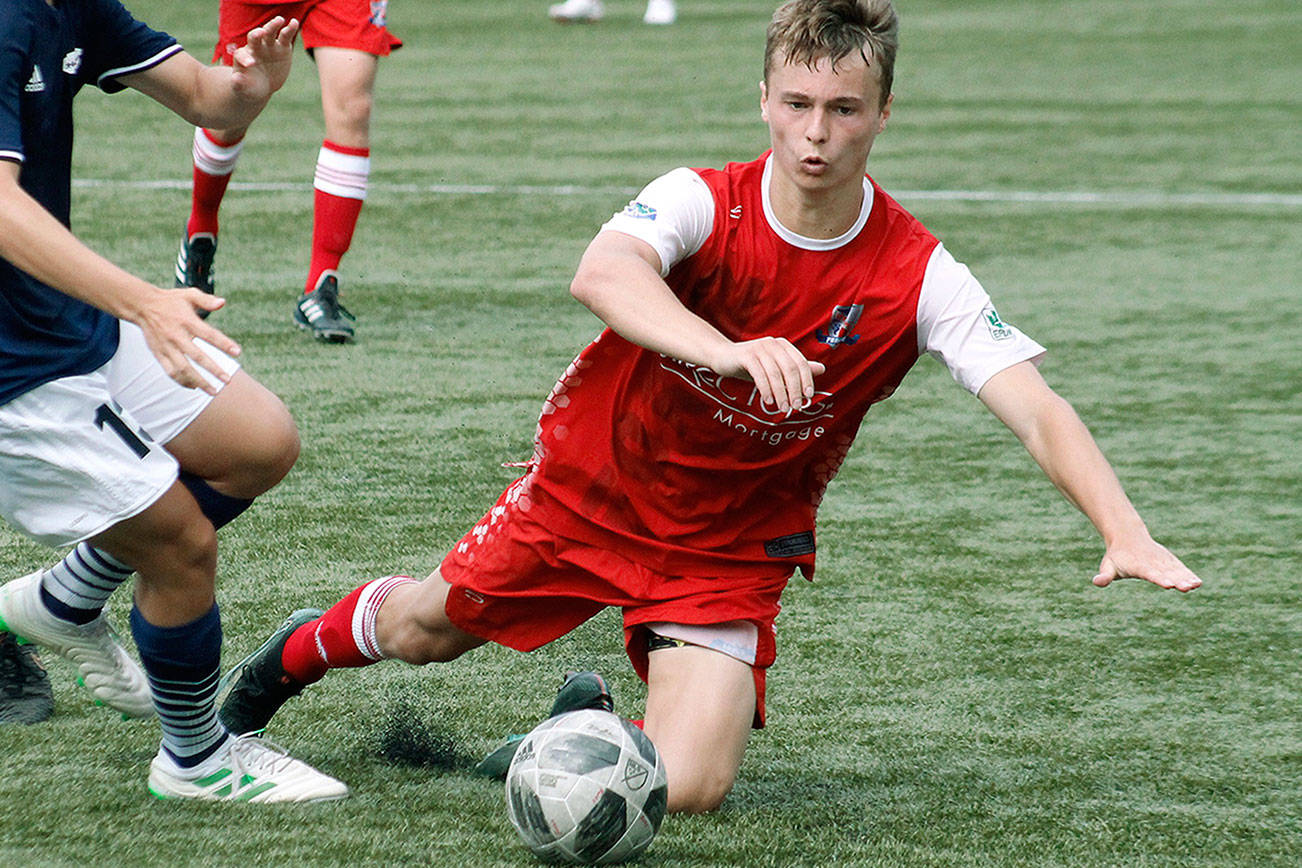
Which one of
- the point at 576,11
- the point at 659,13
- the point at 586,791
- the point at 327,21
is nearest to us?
the point at 586,791

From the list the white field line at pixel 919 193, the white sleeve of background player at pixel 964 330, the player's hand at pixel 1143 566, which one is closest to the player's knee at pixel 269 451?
the white sleeve of background player at pixel 964 330

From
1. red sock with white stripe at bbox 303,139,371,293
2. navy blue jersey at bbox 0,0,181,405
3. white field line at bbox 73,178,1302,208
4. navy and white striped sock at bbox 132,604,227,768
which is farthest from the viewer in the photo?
white field line at bbox 73,178,1302,208

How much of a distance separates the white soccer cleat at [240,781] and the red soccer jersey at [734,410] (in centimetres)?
67

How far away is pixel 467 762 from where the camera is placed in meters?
Answer: 3.55

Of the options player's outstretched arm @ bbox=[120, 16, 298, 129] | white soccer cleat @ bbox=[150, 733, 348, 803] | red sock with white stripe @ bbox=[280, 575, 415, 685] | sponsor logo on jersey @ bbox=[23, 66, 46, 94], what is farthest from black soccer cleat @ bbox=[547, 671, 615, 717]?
sponsor logo on jersey @ bbox=[23, 66, 46, 94]

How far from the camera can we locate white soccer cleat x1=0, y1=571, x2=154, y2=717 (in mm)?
3645

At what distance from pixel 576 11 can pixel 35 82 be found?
14.6m

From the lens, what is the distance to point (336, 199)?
6.76 metres

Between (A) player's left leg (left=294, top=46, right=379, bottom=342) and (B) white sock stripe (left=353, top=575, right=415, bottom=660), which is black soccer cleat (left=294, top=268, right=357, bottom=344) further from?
(B) white sock stripe (left=353, top=575, right=415, bottom=660)

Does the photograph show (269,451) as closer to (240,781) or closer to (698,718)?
(240,781)

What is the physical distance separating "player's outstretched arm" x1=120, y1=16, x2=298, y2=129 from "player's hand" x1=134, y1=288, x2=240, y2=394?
3.06 ft

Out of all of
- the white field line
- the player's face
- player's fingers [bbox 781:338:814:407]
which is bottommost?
the white field line

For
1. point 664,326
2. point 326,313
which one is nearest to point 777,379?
point 664,326

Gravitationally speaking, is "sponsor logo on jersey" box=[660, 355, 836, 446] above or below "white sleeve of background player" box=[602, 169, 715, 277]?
below
